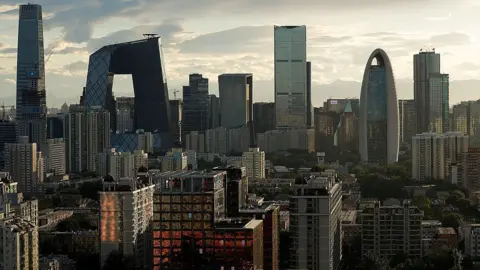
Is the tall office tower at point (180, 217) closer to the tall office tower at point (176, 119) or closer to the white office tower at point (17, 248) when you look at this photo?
the white office tower at point (17, 248)

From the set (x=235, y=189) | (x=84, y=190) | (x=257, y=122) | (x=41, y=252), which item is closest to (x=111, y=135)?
(x=257, y=122)

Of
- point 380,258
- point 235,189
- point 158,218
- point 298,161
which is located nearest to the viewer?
point 158,218

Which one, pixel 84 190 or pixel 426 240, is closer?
pixel 426 240

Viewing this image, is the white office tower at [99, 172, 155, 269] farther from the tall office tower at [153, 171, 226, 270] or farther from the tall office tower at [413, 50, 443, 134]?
the tall office tower at [413, 50, 443, 134]

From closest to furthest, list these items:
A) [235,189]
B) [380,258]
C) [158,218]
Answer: [158,218] < [235,189] < [380,258]

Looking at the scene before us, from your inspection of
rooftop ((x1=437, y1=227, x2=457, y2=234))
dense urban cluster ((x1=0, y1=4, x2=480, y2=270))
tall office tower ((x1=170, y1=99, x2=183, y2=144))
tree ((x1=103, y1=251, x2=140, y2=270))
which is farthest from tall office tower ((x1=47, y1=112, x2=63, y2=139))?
tree ((x1=103, y1=251, x2=140, y2=270))

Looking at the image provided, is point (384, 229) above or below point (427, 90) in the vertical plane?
below

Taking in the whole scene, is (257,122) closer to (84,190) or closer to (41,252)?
(84,190)
